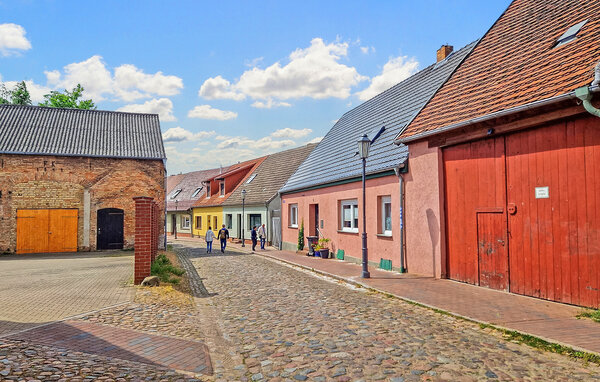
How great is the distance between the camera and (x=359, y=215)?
14539mm

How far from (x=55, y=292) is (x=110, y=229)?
1335cm

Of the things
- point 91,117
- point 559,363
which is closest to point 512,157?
point 559,363

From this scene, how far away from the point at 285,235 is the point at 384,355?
17.6m

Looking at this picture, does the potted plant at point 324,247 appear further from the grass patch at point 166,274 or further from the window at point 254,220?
the window at point 254,220

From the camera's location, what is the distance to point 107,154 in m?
22.0

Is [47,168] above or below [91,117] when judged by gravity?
below

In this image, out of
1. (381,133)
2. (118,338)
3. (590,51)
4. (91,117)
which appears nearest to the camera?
(118,338)

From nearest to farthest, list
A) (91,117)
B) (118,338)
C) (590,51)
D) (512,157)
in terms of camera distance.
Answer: (118,338), (590,51), (512,157), (91,117)

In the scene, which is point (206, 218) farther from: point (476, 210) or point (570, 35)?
point (570, 35)

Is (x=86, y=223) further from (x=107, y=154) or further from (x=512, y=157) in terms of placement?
(x=512, y=157)

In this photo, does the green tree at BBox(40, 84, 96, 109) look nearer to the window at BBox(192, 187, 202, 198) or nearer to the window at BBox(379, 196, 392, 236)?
the window at BBox(192, 187, 202, 198)

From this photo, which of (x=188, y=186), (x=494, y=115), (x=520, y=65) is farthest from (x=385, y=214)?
(x=188, y=186)

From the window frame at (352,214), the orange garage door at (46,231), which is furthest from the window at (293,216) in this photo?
the orange garage door at (46,231)

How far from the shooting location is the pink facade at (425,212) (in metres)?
10.5
